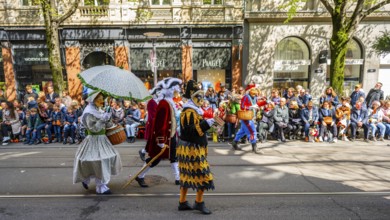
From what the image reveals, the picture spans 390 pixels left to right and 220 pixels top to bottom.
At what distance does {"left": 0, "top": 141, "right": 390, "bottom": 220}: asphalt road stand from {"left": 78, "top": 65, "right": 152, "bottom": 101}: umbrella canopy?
2019 millimetres

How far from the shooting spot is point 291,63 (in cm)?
1677

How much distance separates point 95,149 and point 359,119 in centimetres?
962

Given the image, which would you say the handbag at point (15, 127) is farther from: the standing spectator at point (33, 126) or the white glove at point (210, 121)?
the white glove at point (210, 121)

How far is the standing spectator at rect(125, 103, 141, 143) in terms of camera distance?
10156 mm

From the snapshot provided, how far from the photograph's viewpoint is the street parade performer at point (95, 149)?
196 inches

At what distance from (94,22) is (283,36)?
37.3ft

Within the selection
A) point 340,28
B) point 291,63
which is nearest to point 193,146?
point 340,28

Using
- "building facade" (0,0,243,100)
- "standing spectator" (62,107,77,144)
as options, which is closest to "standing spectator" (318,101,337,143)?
"building facade" (0,0,243,100)

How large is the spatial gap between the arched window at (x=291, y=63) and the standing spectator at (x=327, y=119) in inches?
274

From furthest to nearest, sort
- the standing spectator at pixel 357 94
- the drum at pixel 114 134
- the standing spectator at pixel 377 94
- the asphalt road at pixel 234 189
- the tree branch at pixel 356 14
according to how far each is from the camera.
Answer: the standing spectator at pixel 377 94
the standing spectator at pixel 357 94
the tree branch at pixel 356 14
the drum at pixel 114 134
the asphalt road at pixel 234 189

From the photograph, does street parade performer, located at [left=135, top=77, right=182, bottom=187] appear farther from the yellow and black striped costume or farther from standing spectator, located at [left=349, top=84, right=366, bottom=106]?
standing spectator, located at [left=349, top=84, right=366, bottom=106]

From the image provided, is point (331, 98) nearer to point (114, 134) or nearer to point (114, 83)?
point (114, 134)

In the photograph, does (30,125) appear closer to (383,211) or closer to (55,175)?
(55,175)

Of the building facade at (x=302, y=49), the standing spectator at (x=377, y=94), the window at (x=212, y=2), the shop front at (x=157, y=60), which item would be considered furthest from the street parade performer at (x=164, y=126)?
the window at (x=212, y=2)
